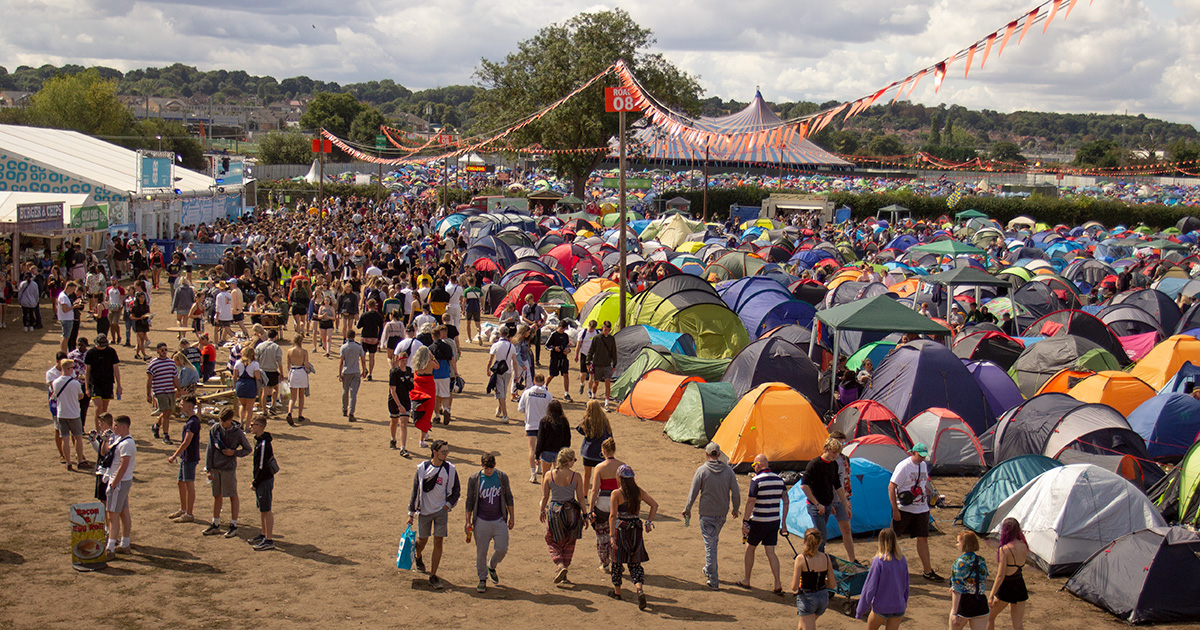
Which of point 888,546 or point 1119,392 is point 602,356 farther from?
point 888,546

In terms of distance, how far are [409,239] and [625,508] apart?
26194mm

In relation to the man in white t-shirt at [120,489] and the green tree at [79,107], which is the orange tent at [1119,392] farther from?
the green tree at [79,107]

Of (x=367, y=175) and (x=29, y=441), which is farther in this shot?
(x=367, y=175)

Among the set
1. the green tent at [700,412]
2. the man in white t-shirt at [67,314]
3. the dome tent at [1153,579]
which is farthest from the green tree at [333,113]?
the dome tent at [1153,579]

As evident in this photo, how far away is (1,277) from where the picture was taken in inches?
722

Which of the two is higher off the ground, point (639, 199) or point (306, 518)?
point (639, 199)

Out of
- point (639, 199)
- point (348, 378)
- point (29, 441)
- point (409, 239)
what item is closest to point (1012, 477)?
point (348, 378)

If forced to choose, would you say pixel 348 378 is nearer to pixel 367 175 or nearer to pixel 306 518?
pixel 306 518

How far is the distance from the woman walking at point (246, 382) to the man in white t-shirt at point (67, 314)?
19.2ft

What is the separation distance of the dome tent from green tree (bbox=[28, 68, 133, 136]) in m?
75.0

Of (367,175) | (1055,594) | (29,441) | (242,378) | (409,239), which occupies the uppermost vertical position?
(367,175)

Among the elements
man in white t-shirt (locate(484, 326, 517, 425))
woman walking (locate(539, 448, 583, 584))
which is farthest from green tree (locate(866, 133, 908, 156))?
woman walking (locate(539, 448, 583, 584))

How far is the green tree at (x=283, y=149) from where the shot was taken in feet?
271

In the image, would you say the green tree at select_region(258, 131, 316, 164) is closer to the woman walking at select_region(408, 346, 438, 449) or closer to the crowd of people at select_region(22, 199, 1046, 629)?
the crowd of people at select_region(22, 199, 1046, 629)
